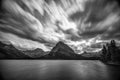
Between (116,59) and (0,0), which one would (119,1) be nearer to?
(0,0)

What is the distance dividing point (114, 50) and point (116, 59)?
40.5 ft

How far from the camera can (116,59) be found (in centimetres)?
6988

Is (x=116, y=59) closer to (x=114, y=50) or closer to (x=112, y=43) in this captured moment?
(x=114, y=50)

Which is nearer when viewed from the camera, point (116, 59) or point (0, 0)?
point (0, 0)

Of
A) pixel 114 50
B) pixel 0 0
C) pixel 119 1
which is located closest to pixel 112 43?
pixel 114 50

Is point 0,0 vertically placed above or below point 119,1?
above

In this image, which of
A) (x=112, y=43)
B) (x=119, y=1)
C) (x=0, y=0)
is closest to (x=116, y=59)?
(x=112, y=43)

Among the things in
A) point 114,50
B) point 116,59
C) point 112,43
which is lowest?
point 116,59

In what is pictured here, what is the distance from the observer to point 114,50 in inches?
2672

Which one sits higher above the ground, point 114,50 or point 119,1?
point 119,1

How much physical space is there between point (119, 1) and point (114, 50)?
73509 millimetres

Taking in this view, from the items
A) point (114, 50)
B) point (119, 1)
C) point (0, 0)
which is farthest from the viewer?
point (114, 50)

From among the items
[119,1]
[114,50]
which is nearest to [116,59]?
[114,50]

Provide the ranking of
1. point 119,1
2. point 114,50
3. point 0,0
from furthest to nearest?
1. point 114,50
2. point 0,0
3. point 119,1
